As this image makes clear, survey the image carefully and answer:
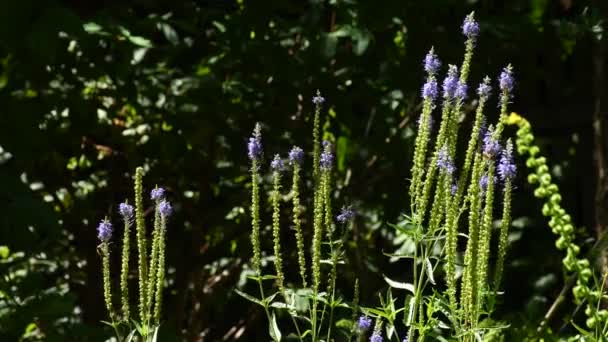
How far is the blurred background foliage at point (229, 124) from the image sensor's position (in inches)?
158

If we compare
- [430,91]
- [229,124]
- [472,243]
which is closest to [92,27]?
[229,124]

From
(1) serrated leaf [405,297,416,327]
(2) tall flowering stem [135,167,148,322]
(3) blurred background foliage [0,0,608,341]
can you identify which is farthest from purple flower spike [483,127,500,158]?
(3) blurred background foliage [0,0,608,341]

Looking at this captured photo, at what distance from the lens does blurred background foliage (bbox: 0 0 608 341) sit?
4.01m

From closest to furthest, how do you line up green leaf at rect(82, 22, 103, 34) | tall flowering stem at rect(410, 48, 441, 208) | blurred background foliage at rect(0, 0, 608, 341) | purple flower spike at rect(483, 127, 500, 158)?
purple flower spike at rect(483, 127, 500, 158) → tall flowering stem at rect(410, 48, 441, 208) → green leaf at rect(82, 22, 103, 34) → blurred background foliage at rect(0, 0, 608, 341)

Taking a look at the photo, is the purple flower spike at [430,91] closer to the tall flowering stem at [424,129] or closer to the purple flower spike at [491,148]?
the tall flowering stem at [424,129]

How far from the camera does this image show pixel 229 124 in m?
4.57

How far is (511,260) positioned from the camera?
4.87 m

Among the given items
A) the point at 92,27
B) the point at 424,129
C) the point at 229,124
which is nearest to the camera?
the point at 424,129

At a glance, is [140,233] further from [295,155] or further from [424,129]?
[424,129]

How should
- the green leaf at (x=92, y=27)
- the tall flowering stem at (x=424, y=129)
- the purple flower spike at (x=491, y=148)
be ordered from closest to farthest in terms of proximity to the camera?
the purple flower spike at (x=491, y=148) → the tall flowering stem at (x=424, y=129) → the green leaf at (x=92, y=27)

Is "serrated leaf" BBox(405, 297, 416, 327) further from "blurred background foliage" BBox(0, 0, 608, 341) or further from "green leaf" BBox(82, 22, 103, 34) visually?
"green leaf" BBox(82, 22, 103, 34)

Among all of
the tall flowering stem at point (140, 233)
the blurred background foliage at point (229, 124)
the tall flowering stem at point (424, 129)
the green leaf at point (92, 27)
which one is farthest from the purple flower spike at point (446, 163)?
the green leaf at point (92, 27)

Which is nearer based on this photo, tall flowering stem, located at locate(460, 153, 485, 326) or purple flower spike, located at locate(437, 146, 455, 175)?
tall flowering stem, located at locate(460, 153, 485, 326)

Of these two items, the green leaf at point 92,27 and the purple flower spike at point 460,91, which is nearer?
the purple flower spike at point 460,91
